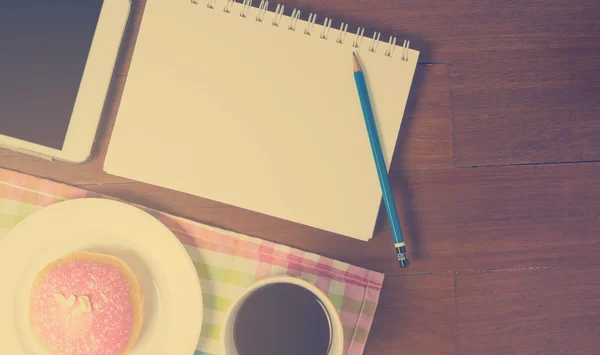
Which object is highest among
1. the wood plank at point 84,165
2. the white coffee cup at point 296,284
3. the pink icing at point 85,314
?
the wood plank at point 84,165

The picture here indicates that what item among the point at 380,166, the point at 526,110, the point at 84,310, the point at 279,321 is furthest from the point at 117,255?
the point at 526,110

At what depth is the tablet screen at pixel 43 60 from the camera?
22.1 inches

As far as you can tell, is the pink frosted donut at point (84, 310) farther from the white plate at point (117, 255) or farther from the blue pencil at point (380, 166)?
the blue pencil at point (380, 166)

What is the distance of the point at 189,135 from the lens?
1.88 ft

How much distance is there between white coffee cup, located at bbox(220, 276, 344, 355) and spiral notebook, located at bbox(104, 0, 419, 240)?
0.10m

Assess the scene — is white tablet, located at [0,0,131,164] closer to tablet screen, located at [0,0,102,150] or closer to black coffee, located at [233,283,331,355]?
tablet screen, located at [0,0,102,150]

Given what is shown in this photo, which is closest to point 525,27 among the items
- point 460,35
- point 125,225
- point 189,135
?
point 460,35

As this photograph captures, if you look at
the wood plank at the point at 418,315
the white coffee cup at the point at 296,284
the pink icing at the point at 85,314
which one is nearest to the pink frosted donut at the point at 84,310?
the pink icing at the point at 85,314

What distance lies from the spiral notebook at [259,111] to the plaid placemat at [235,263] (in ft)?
0.14

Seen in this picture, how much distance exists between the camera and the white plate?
529mm

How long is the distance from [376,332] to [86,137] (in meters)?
0.41

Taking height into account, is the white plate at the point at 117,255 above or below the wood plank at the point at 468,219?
below

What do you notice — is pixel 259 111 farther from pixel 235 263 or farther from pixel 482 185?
pixel 482 185

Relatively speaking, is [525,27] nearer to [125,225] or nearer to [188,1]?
[188,1]
